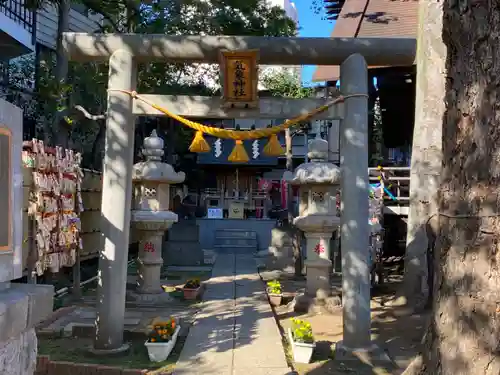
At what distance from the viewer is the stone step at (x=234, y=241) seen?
2153 cm

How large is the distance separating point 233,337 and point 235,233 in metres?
14.9

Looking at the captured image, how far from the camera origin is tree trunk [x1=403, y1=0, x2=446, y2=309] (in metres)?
9.61

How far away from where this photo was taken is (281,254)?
615 inches

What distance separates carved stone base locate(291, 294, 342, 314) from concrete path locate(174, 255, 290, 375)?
0.64 m

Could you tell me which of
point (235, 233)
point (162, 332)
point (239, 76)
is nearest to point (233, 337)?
point (162, 332)

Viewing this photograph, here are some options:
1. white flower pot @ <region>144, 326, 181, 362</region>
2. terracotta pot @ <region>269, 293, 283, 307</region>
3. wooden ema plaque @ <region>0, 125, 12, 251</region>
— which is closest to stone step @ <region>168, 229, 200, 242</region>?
terracotta pot @ <region>269, 293, 283, 307</region>

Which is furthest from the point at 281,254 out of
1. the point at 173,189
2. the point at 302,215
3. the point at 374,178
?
the point at 173,189

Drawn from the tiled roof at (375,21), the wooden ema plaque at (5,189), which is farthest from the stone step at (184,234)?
the wooden ema plaque at (5,189)

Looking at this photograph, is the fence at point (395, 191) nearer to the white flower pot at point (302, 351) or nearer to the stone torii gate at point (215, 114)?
the stone torii gate at point (215, 114)

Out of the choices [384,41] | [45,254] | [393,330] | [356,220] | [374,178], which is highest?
[384,41]

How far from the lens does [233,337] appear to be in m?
7.36

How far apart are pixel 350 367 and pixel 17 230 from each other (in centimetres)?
461

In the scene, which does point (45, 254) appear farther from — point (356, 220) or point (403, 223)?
point (403, 223)

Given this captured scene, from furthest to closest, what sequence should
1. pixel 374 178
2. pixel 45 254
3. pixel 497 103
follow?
pixel 374 178
pixel 45 254
pixel 497 103
